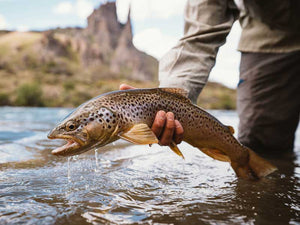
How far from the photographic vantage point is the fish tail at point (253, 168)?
7.85 feet

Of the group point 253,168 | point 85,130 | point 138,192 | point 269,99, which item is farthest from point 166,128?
point 269,99

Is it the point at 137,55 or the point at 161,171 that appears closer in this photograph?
the point at 161,171

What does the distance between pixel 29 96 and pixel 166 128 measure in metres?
36.9

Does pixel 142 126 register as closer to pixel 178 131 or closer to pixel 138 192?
pixel 178 131

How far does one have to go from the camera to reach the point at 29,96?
3575 cm

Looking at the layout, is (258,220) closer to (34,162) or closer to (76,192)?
Answer: (76,192)

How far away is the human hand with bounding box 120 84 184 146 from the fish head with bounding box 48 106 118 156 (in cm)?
31

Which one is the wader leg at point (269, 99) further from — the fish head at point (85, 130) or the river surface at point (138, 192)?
the fish head at point (85, 130)

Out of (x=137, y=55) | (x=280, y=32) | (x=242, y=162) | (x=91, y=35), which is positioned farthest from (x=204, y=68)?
(x=91, y=35)

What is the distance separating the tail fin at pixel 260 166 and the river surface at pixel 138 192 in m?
0.09

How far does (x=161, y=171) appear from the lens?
2633 millimetres

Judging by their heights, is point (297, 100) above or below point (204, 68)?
below

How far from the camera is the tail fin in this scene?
2371mm

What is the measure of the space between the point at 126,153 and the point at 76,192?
166 cm
